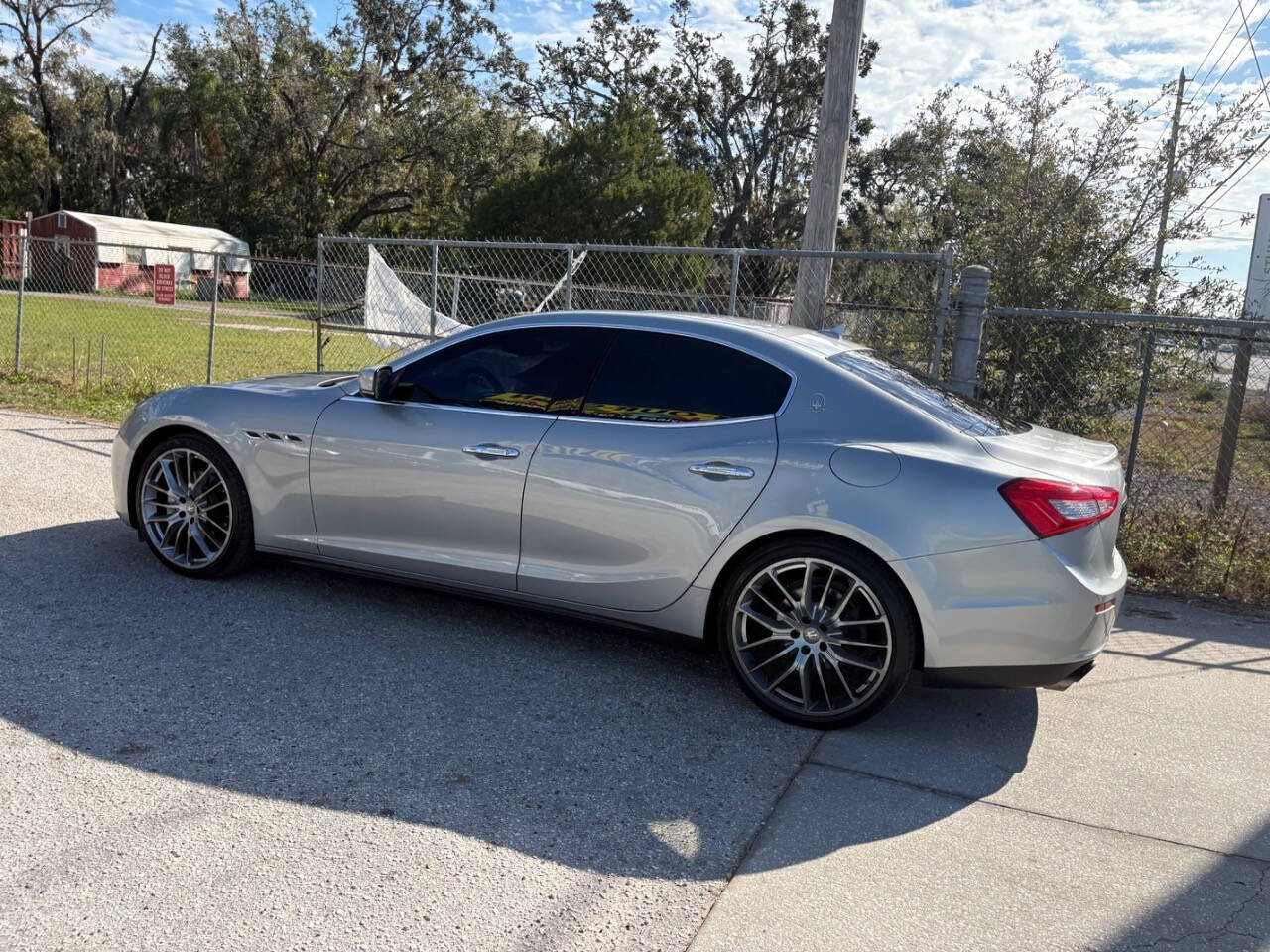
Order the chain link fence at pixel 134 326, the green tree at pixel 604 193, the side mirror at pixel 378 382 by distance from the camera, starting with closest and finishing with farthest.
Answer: the side mirror at pixel 378 382 < the chain link fence at pixel 134 326 < the green tree at pixel 604 193

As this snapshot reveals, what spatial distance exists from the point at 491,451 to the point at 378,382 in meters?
0.72

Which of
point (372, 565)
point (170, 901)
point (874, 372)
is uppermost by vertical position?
point (874, 372)

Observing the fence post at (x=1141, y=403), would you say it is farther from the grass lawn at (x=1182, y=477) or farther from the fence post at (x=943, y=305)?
the fence post at (x=943, y=305)

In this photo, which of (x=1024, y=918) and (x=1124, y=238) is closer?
(x=1024, y=918)

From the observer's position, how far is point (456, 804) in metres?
3.34

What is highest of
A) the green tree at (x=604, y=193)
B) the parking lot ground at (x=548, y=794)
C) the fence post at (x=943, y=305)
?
the green tree at (x=604, y=193)

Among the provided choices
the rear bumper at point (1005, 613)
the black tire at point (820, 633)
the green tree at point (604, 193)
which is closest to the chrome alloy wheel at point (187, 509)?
the black tire at point (820, 633)

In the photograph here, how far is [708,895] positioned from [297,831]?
1.23m

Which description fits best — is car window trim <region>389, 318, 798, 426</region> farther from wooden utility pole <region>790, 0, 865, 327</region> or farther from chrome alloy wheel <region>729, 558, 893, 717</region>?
wooden utility pole <region>790, 0, 865, 327</region>

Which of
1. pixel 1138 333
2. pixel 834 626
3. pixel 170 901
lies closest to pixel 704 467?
pixel 834 626

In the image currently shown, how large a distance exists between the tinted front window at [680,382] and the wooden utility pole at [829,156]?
3.59 metres

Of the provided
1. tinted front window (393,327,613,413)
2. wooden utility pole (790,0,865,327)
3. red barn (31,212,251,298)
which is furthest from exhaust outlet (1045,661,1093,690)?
red barn (31,212,251,298)

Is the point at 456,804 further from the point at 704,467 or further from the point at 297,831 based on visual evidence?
the point at 704,467

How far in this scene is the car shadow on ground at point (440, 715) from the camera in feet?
11.0
